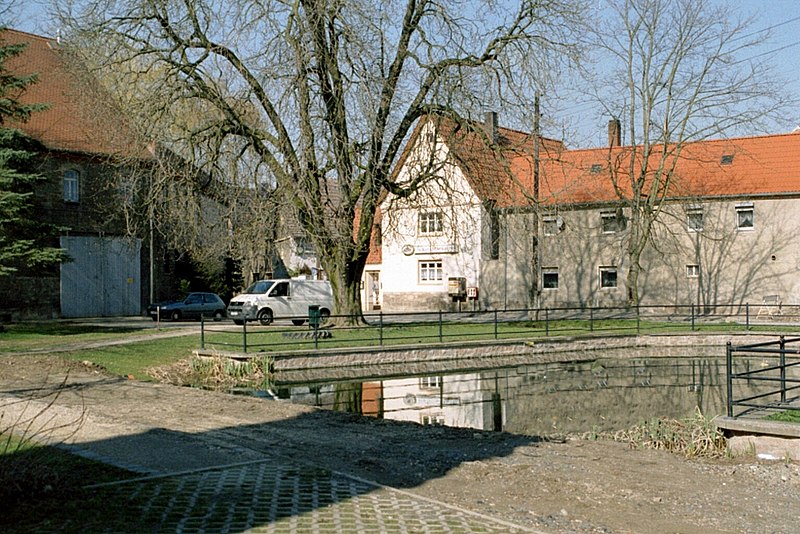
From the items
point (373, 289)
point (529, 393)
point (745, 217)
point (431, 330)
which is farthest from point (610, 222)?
point (529, 393)

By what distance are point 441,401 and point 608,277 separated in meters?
29.8

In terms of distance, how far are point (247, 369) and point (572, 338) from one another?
12.2 metres

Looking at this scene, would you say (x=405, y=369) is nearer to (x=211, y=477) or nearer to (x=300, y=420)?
(x=300, y=420)

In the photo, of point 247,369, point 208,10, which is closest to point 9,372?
point 247,369

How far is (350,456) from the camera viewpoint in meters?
10.5

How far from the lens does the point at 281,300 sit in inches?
1395

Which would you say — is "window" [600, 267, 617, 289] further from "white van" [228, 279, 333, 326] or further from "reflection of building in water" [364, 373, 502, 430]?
"reflection of building in water" [364, 373, 502, 430]

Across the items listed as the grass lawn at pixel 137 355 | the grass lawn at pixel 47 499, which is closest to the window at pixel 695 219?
the grass lawn at pixel 137 355

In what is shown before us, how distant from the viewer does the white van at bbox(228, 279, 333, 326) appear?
115 feet

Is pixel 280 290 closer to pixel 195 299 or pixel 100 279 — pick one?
pixel 195 299

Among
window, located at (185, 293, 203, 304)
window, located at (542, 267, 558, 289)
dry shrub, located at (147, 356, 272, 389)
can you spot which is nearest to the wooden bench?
window, located at (542, 267, 558, 289)

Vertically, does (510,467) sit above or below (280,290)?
below

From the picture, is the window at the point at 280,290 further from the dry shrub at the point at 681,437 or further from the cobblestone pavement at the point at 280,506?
the cobblestone pavement at the point at 280,506

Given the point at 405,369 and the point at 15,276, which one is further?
the point at 15,276
